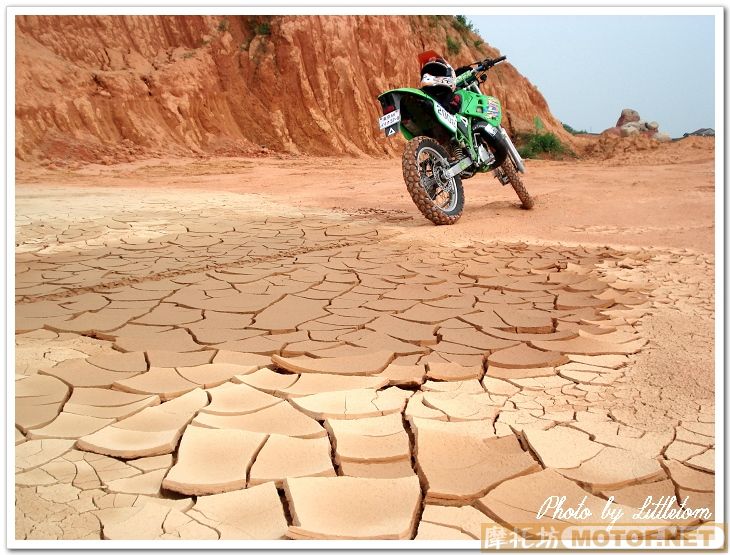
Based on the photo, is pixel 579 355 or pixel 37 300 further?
pixel 37 300

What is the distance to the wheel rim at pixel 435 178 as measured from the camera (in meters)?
4.80

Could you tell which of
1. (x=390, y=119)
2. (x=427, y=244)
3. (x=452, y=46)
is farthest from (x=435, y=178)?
(x=452, y=46)

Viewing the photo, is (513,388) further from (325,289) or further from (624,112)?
(624,112)

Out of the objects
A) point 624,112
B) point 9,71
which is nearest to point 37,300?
point 9,71

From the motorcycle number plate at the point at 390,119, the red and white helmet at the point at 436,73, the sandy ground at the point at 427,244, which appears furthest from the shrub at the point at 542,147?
the motorcycle number plate at the point at 390,119

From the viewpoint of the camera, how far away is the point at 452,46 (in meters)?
15.4

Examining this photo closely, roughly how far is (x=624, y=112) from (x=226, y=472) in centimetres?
2150

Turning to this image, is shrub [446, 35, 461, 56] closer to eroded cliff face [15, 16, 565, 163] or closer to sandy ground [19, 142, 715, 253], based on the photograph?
eroded cliff face [15, 16, 565, 163]

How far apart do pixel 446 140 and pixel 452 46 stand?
11394 millimetres

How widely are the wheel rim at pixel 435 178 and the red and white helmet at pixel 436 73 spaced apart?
1.81 ft

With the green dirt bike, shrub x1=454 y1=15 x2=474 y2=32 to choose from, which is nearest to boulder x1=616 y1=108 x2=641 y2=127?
shrub x1=454 y1=15 x2=474 y2=32

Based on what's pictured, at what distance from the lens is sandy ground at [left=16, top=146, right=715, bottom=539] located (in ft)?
5.52

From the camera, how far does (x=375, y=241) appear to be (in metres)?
4.39

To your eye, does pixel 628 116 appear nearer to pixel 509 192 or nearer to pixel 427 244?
pixel 509 192
